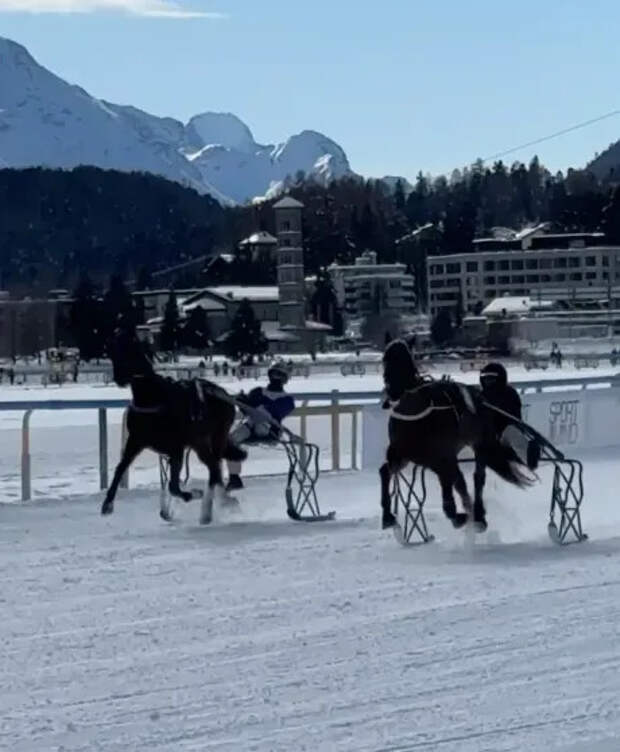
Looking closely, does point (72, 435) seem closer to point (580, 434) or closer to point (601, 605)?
point (580, 434)

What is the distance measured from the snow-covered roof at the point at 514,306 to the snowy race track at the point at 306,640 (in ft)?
366

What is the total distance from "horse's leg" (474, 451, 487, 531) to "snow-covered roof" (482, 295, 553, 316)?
362 ft

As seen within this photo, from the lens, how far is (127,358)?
41.4 feet

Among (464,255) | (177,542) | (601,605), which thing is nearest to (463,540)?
(177,542)

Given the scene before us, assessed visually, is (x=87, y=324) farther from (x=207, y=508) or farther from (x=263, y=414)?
(x=207, y=508)

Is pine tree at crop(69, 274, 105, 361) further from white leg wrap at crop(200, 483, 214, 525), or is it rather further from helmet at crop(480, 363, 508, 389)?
helmet at crop(480, 363, 508, 389)

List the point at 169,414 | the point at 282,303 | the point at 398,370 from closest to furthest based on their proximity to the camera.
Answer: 1. the point at 398,370
2. the point at 169,414
3. the point at 282,303

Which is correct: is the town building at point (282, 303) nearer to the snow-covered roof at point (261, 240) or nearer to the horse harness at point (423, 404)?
the snow-covered roof at point (261, 240)

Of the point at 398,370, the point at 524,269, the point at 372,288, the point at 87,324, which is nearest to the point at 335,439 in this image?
the point at 398,370

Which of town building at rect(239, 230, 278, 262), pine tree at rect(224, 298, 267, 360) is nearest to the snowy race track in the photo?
pine tree at rect(224, 298, 267, 360)

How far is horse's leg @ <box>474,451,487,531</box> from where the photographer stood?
464 inches

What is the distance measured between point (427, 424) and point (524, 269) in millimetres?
143047

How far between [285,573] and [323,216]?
540 feet

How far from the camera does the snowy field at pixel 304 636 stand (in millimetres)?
6051
